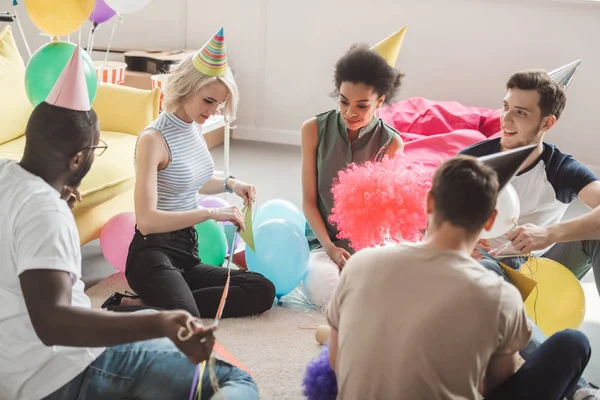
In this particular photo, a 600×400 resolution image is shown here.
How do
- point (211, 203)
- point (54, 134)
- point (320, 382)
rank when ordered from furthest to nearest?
point (211, 203)
point (320, 382)
point (54, 134)

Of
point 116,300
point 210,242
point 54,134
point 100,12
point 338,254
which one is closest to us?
point 54,134

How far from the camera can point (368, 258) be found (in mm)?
1412

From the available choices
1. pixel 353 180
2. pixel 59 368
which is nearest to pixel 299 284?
pixel 353 180

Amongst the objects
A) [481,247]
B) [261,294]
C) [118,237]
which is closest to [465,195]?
[481,247]

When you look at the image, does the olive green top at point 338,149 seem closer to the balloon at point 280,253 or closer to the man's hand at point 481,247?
the balloon at point 280,253

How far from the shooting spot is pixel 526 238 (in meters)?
2.10

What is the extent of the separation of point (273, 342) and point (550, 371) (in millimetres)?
1088

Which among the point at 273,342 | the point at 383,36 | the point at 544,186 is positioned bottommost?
the point at 273,342

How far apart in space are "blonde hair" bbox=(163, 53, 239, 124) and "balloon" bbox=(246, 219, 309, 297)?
451mm

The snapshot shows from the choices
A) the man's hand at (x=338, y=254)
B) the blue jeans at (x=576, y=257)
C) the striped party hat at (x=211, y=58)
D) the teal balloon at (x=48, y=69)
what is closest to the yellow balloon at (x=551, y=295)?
the blue jeans at (x=576, y=257)

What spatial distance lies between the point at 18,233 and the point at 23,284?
0.36 feet

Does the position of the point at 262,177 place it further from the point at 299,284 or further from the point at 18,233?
the point at 18,233

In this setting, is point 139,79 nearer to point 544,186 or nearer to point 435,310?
point 544,186

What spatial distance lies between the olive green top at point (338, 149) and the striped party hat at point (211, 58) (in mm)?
540
